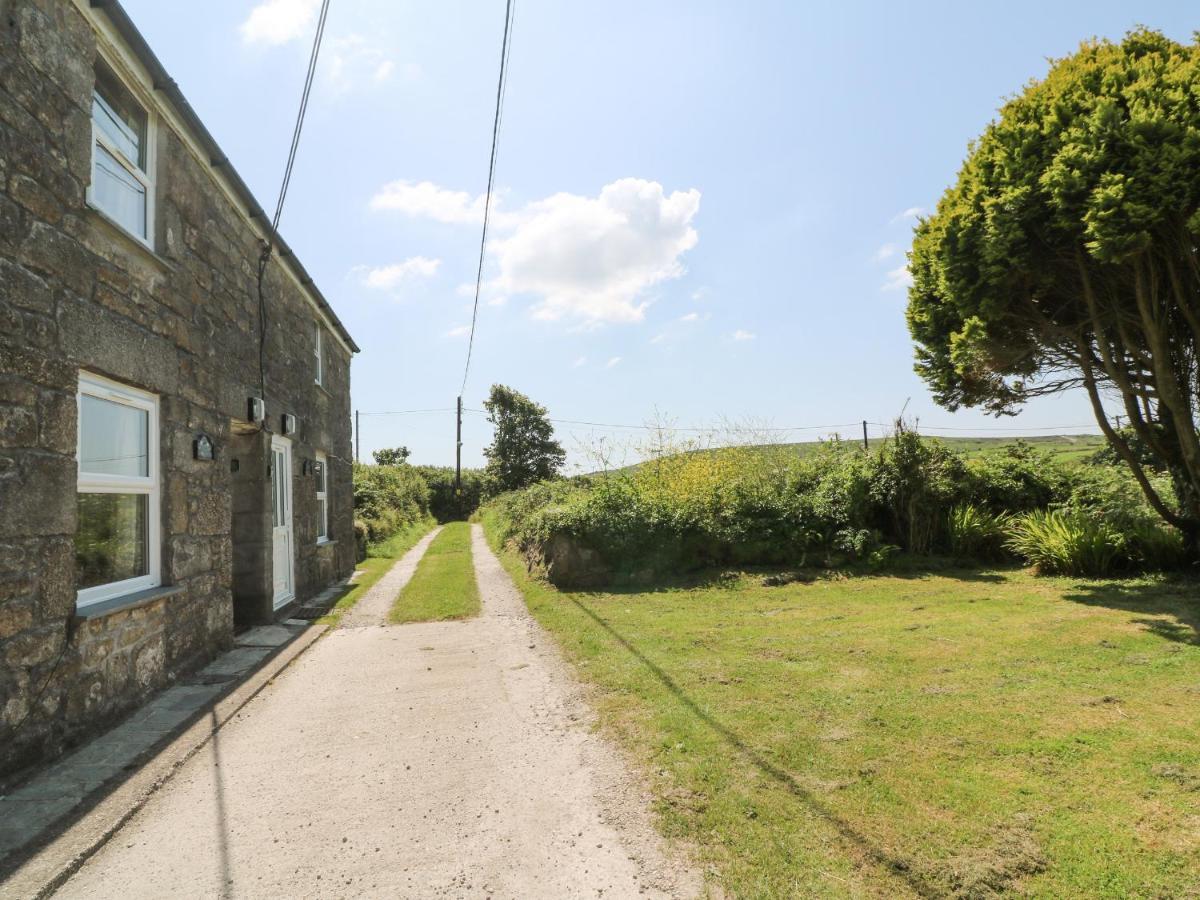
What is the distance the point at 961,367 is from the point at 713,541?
4.38 meters

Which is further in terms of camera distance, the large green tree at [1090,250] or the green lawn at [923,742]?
the large green tree at [1090,250]

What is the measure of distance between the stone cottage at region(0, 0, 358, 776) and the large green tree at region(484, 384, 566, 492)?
25.1 meters

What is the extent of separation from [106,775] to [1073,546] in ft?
34.6

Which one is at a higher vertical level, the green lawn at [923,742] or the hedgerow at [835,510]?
the hedgerow at [835,510]

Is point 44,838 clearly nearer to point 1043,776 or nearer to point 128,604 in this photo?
point 128,604

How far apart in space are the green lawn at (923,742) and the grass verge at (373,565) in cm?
336

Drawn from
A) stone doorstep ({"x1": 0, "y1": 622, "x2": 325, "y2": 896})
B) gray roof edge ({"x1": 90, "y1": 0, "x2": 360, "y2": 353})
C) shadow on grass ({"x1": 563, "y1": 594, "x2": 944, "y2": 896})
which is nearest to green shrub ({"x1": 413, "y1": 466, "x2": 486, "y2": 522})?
gray roof edge ({"x1": 90, "y1": 0, "x2": 360, "y2": 353})

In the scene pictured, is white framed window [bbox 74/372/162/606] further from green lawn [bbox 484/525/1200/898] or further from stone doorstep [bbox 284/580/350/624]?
green lawn [bbox 484/525/1200/898]

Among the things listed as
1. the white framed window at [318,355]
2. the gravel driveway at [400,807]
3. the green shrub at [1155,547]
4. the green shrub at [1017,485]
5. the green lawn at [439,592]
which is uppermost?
the white framed window at [318,355]

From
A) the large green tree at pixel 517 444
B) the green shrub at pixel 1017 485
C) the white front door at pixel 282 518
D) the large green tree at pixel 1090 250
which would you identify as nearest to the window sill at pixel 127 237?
the white front door at pixel 282 518

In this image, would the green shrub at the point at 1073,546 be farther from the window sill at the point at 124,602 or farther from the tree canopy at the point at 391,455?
the tree canopy at the point at 391,455

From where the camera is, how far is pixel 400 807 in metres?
2.90

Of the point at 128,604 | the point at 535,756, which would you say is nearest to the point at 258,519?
the point at 128,604

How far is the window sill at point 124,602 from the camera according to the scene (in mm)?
3680
